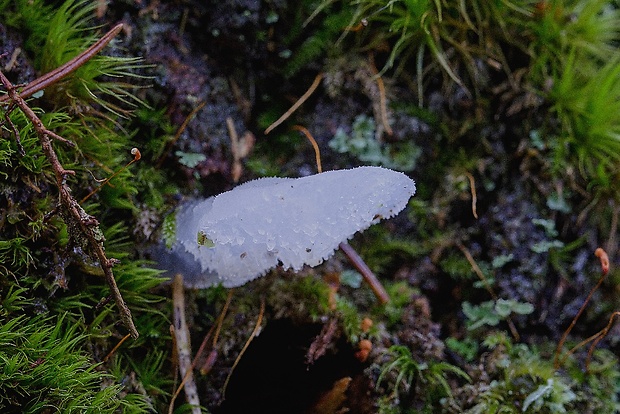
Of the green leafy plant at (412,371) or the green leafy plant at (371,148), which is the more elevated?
the green leafy plant at (371,148)

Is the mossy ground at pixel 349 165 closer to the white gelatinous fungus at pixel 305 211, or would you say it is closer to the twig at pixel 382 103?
the twig at pixel 382 103

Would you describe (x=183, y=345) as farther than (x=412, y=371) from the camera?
No

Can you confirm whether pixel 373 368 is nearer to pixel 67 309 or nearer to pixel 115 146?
pixel 67 309

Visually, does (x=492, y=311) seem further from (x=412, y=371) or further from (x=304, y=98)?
(x=304, y=98)

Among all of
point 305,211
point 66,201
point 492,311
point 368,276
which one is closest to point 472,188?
point 492,311

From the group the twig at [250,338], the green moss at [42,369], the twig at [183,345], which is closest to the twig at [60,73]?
the green moss at [42,369]

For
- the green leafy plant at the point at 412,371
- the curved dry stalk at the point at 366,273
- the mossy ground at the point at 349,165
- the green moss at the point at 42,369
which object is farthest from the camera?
the curved dry stalk at the point at 366,273

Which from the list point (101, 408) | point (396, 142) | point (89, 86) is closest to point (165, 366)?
point (101, 408)

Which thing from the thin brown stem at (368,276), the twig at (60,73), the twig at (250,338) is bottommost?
the twig at (250,338)
